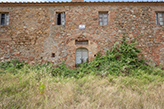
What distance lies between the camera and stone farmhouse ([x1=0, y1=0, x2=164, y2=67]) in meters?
7.55

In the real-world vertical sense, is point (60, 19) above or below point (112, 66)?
above

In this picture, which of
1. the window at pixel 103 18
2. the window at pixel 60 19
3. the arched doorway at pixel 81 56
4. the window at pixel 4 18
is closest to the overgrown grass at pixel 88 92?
the arched doorway at pixel 81 56

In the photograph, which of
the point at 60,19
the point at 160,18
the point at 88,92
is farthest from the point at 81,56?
the point at 160,18

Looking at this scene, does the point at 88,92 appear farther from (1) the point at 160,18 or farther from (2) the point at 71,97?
(1) the point at 160,18

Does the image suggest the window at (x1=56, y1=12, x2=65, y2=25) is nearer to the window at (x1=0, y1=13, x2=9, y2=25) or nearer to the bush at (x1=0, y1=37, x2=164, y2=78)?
the bush at (x1=0, y1=37, x2=164, y2=78)

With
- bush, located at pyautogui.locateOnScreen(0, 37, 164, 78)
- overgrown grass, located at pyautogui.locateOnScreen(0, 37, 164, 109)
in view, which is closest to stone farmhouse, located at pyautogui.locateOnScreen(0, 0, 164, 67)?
bush, located at pyautogui.locateOnScreen(0, 37, 164, 78)

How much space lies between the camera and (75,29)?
25.4 feet

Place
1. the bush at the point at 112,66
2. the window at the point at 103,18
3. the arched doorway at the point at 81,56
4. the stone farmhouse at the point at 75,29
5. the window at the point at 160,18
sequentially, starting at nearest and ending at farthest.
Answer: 1. the bush at the point at 112,66
2. the stone farmhouse at the point at 75,29
3. the arched doorway at the point at 81,56
4. the window at the point at 160,18
5. the window at the point at 103,18

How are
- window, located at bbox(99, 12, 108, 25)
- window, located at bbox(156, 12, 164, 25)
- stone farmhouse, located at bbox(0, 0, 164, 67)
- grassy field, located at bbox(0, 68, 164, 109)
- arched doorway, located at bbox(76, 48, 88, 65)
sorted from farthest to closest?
window, located at bbox(99, 12, 108, 25)
window, located at bbox(156, 12, 164, 25)
arched doorway, located at bbox(76, 48, 88, 65)
stone farmhouse, located at bbox(0, 0, 164, 67)
grassy field, located at bbox(0, 68, 164, 109)

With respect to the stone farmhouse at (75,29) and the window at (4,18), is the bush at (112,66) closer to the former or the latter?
the stone farmhouse at (75,29)

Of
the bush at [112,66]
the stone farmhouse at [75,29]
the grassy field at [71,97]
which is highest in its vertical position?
the stone farmhouse at [75,29]

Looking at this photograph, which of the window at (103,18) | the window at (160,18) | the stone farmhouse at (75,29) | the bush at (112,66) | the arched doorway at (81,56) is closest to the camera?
the bush at (112,66)

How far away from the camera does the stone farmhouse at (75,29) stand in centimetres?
755

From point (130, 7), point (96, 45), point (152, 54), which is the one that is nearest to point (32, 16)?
point (96, 45)
